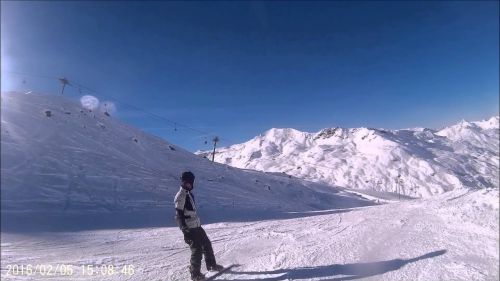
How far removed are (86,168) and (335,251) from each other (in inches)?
852

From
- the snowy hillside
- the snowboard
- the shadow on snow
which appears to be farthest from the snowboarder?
the snowy hillside

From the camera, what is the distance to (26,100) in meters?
34.3

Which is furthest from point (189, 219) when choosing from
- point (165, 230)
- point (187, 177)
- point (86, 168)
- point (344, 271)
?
point (86, 168)

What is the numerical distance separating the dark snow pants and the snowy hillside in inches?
475

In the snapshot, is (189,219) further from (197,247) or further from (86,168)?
(86,168)

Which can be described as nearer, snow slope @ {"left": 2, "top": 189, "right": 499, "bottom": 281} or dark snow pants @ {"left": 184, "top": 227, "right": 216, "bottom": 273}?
snow slope @ {"left": 2, "top": 189, "right": 499, "bottom": 281}

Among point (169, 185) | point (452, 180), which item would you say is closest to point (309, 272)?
point (169, 185)

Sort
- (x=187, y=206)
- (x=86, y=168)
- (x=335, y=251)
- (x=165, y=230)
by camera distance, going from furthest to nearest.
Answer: (x=86, y=168), (x=165, y=230), (x=335, y=251), (x=187, y=206)

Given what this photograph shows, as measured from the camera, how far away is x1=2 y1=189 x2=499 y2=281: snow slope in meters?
6.89

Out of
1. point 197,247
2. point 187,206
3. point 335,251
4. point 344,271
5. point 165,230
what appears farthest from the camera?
point 165,230

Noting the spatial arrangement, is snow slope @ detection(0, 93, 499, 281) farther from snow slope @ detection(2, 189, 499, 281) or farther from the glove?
the glove

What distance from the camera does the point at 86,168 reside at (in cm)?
2533

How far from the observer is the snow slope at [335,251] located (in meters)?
6.89

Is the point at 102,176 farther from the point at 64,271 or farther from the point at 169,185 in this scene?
the point at 64,271
